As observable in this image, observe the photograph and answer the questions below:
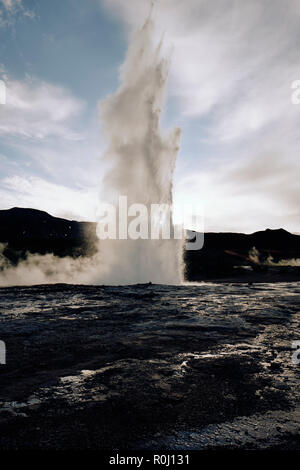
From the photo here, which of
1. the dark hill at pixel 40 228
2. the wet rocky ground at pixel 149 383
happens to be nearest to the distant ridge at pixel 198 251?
the dark hill at pixel 40 228

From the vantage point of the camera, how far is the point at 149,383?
332cm

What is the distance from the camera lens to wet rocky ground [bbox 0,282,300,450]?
232 cm

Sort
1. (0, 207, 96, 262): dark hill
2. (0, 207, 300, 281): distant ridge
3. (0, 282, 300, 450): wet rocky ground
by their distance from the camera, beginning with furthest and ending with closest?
(0, 207, 96, 262): dark hill < (0, 207, 300, 281): distant ridge < (0, 282, 300, 450): wet rocky ground

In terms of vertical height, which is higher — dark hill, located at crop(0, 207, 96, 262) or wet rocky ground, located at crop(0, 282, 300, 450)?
dark hill, located at crop(0, 207, 96, 262)

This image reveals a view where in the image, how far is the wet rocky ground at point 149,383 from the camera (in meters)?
2.32

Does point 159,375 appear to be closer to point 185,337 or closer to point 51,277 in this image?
point 185,337

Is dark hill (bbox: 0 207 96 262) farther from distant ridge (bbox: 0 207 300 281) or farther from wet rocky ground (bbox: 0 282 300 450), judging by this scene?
wet rocky ground (bbox: 0 282 300 450)

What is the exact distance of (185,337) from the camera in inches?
215

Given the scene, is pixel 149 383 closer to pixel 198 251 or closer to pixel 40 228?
pixel 198 251

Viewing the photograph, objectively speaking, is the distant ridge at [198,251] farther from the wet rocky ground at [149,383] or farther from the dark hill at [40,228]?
the wet rocky ground at [149,383]

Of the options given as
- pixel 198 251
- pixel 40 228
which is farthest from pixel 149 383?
pixel 40 228

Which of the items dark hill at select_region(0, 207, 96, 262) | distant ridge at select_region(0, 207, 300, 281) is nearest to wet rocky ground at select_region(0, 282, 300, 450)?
distant ridge at select_region(0, 207, 300, 281)
